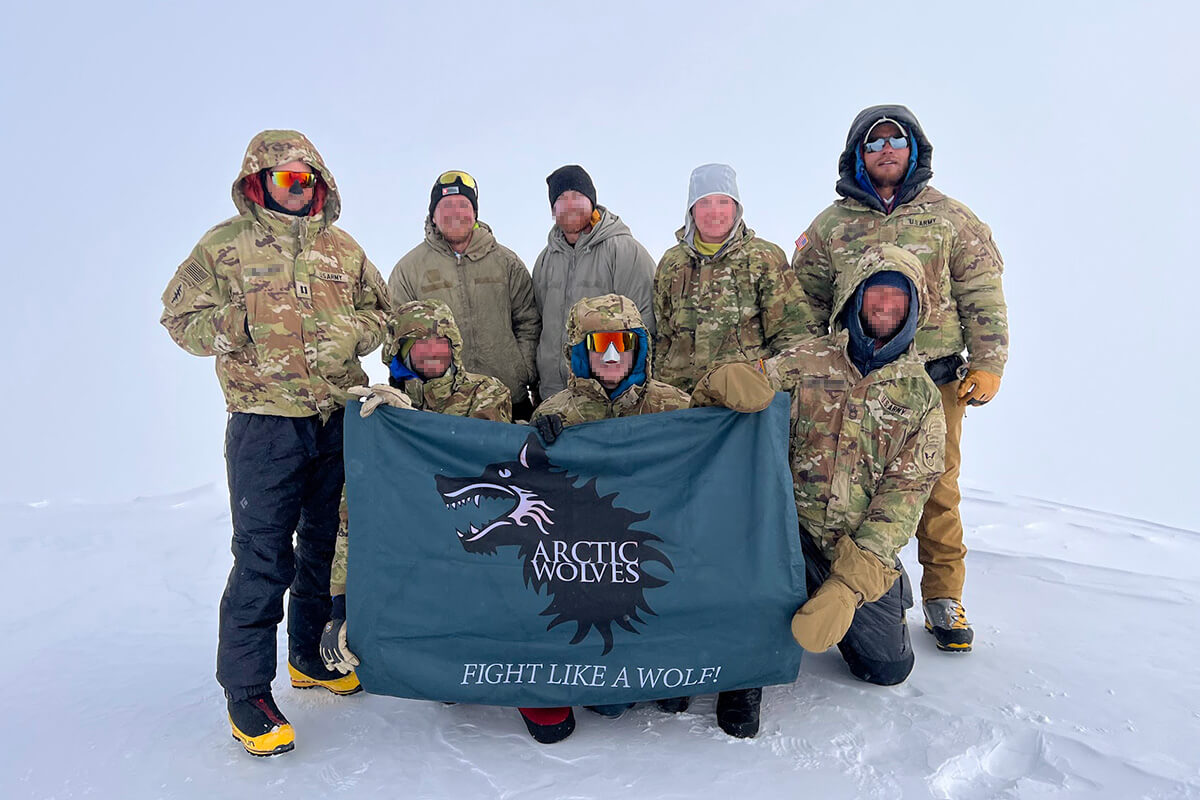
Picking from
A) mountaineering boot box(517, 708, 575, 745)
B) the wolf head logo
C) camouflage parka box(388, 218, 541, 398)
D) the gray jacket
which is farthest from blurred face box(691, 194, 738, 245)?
mountaineering boot box(517, 708, 575, 745)

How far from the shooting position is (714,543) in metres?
3.01

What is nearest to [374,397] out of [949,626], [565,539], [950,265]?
[565,539]

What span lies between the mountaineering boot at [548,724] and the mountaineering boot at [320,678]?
3.35 feet

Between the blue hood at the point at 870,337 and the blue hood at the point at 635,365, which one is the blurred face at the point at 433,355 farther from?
the blue hood at the point at 870,337

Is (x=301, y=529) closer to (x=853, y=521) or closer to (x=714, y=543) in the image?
(x=714, y=543)

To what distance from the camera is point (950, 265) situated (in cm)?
375

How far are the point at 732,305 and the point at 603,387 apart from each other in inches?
39.8

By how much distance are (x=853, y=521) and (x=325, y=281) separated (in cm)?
254

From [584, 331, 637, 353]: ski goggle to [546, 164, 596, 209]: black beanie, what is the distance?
143cm

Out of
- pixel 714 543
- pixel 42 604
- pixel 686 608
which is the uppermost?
pixel 714 543

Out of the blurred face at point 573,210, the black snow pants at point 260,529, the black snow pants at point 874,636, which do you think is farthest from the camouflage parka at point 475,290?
the black snow pants at point 874,636

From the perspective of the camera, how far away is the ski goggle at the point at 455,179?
4.30 metres

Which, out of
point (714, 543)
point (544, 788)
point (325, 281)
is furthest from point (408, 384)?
point (544, 788)

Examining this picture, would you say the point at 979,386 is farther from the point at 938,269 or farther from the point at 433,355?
the point at 433,355
